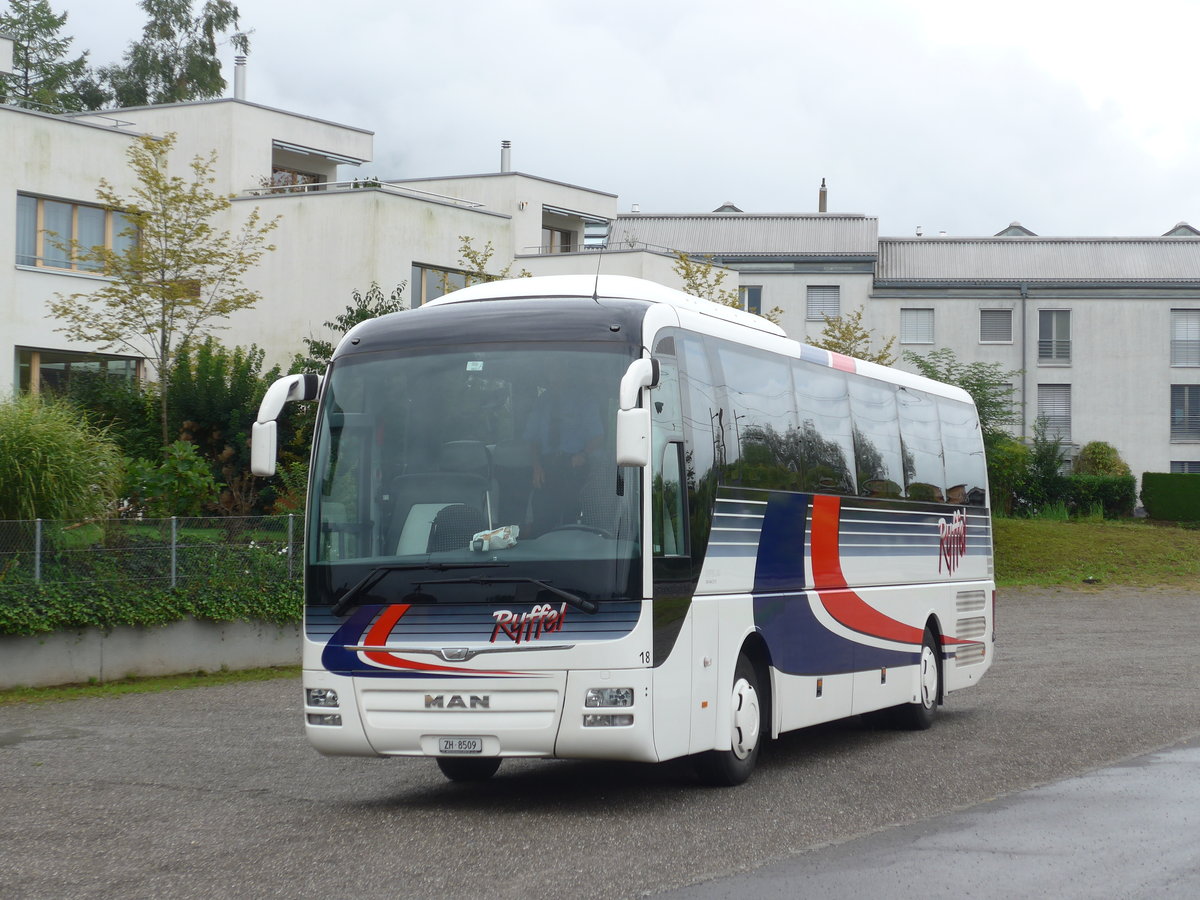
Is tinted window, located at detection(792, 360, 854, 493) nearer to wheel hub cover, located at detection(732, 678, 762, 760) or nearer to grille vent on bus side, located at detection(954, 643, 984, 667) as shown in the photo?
wheel hub cover, located at detection(732, 678, 762, 760)

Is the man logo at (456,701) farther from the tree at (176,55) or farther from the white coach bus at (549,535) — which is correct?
the tree at (176,55)

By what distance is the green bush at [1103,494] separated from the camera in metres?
54.1

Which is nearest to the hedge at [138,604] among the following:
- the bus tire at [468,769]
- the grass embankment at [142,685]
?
the grass embankment at [142,685]

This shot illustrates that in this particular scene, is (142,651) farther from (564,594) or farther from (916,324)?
(916,324)

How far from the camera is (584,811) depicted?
991cm

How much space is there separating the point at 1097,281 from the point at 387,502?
185ft

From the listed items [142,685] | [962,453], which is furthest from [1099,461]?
[142,685]

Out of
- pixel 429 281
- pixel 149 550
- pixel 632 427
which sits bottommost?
pixel 149 550

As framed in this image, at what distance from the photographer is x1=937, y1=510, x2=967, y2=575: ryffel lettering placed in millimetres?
15844

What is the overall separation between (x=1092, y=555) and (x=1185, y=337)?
22.9m

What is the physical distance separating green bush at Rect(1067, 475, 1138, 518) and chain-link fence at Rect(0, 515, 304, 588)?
38502mm

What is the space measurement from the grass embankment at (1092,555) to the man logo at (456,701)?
31787 mm

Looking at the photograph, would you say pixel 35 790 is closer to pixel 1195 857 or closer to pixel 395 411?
pixel 395 411

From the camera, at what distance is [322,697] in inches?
393
